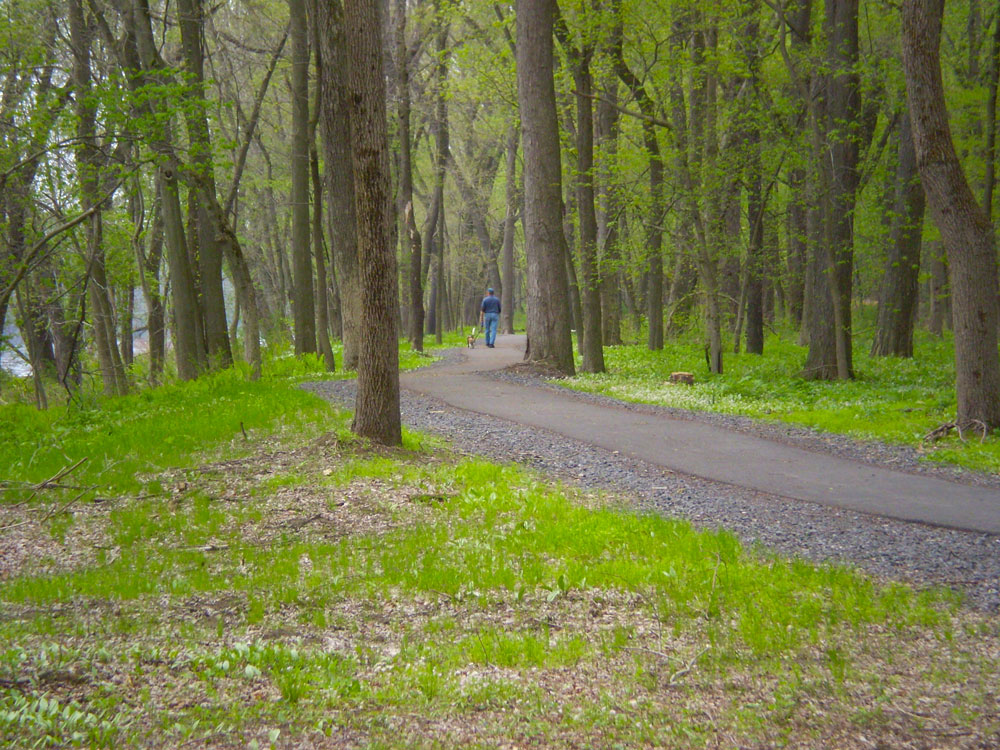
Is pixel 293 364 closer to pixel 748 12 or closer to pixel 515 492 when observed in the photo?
pixel 515 492

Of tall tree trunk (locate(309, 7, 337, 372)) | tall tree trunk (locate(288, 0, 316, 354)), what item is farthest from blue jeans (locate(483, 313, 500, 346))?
tall tree trunk (locate(288, 0, 316, 354))

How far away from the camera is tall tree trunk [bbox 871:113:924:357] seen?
1822 centimetres

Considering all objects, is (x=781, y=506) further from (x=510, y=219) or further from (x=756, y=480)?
(x=510, y=219)

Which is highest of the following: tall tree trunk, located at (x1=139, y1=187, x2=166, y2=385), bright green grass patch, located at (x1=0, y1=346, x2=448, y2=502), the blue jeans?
tall tree trunk, located at (x1=139, y1=187, x2=166, y2=385)

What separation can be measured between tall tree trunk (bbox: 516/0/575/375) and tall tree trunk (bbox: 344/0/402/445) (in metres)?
8.22

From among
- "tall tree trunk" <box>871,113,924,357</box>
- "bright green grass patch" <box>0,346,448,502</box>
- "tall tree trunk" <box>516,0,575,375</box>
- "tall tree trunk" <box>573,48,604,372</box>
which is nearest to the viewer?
"bright green grass patch" <box>0,346,448,502</box>

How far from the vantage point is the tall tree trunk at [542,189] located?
15.9 meters

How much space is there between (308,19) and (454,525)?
49.4 feet

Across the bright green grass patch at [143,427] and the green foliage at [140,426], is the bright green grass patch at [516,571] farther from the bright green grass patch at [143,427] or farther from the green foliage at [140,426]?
the green foliage at [140,426]

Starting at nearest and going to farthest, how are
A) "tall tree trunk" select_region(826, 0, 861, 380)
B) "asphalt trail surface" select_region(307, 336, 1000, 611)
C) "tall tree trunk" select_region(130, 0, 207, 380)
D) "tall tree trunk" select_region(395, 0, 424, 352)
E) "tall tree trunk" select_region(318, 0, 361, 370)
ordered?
"asphalt trail surface" select_region(307, 336, 1000, 611) < "tall tree trunk" select_region(318, 0, 361, 370) < "tall tree trunk" select_region(130, 0, 207, 380) < "tall tree trunk" select_region(826, 0, 861, 380) < "tall tree trunk" select_region(395, 0, 424, 352)

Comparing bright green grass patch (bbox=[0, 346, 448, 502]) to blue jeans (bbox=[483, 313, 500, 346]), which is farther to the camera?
blue jeans (bbox=[483, 313, 500, 346])

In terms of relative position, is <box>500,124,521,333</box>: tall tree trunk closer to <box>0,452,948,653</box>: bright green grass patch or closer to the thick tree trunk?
the thick tree trunk

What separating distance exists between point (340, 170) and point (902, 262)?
44.2 ft

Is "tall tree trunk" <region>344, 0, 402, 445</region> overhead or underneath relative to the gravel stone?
overhead
